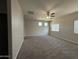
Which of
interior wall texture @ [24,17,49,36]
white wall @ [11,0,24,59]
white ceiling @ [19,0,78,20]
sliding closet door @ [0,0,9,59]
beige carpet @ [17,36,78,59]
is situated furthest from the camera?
interior wall texture @ [24,17,49,36]

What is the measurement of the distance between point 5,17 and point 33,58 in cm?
189

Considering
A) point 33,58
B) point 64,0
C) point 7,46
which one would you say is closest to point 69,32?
point 64,0

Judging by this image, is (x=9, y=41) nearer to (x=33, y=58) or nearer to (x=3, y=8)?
(x=3, y=8)

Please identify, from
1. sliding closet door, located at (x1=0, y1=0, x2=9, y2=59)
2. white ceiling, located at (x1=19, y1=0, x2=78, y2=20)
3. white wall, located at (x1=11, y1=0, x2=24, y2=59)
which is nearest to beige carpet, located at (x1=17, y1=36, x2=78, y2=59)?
white wall, located at (x1=11, y1=0, x2=24, y2=59)

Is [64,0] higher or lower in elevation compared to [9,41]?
higher

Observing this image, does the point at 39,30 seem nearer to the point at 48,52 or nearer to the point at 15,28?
the point at 48,52

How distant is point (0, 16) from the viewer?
262 cm

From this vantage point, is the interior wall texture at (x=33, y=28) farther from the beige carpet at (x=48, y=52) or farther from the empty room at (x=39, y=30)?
the beige carpet at (x=48, y=52)

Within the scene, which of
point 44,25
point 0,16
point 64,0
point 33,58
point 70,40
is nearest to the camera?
point 0,16

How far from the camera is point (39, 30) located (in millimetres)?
13453

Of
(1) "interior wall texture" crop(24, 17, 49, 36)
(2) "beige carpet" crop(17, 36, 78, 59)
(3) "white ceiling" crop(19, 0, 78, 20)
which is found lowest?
(2) "beige carpet" crop(17, 36, 78, 59)

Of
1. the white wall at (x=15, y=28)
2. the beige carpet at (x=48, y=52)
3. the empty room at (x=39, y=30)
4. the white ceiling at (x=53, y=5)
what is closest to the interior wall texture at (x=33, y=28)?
the empty room at (x=39, y=30)

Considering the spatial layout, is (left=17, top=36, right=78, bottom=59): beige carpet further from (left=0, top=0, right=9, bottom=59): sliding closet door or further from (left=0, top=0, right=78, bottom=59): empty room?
(left=0, top=0, right=9, bottom=59): sliding closet door

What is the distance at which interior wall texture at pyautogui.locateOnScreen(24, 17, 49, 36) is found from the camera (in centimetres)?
1295
